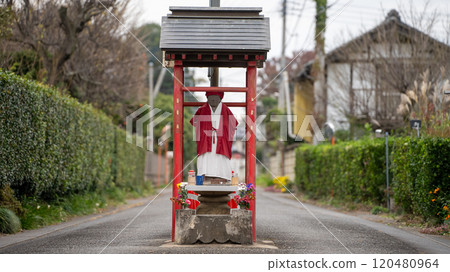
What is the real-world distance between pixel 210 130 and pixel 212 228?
1.85m

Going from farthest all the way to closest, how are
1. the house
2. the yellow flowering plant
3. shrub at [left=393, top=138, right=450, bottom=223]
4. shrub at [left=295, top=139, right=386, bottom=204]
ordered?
the yellow flowering plant → the house → shrub at [left=295, top=139, right=386, bottom=204] → shrub at [left=393, top=138, right=450, bottom=223]

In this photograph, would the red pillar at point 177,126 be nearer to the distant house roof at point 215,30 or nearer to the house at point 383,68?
the distant house roof at point 215,30

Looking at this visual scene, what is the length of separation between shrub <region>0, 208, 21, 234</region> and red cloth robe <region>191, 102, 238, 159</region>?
160 inches

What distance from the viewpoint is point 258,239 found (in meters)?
10.5

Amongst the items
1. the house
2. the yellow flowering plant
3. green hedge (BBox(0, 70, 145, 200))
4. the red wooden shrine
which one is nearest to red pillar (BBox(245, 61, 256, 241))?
the red wooden shrine

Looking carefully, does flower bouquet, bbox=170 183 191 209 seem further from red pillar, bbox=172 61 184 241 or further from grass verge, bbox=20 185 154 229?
grass verge, bbox=20 185 154 229

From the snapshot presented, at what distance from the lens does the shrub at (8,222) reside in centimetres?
1108

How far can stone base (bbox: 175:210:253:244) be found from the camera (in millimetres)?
9430

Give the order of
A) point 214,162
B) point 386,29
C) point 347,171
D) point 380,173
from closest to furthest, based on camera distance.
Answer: point 214,162, point 380,173, point 347,171, point 386,29

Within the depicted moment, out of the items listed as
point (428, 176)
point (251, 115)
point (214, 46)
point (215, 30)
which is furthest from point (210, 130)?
point (428, 176)

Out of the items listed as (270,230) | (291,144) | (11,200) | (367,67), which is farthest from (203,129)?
(291,144)

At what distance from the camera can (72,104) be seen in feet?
53.4

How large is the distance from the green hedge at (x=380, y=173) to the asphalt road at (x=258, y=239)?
41.8 inches

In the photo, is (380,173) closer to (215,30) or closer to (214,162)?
(214,162)
